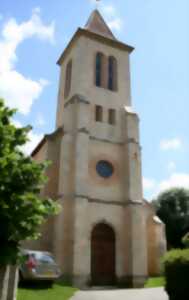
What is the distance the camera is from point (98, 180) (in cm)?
2333

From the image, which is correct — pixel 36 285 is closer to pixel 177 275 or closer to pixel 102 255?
pixel 177 275

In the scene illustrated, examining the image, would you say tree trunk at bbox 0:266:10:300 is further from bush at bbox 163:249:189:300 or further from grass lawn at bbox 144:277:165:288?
grass lawn at bbox 144:277:165:288

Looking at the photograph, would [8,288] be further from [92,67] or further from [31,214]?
[92,67]

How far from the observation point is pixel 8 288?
30.6ft

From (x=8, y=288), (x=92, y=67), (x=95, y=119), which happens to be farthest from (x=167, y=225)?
(x=8, y=288)

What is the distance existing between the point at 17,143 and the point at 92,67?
65.3 ft

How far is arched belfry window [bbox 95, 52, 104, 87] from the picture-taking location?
27.4m

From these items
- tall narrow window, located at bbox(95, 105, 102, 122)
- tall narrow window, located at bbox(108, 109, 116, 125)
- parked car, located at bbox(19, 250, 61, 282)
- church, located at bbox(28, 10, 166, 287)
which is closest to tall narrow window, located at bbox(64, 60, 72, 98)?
church, located at bbox(28, 10, 166, 287)

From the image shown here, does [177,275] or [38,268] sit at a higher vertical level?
[38,268]

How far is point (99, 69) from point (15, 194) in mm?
21548

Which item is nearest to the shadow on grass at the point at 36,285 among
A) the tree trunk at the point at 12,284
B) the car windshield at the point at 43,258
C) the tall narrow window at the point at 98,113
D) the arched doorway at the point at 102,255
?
the car windshield at the point at 43,258

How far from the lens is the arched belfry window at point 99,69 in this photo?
2739 cm

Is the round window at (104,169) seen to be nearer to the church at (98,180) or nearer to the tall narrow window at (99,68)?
the church at (98,180)

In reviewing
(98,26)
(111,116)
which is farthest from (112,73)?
(98,26)
